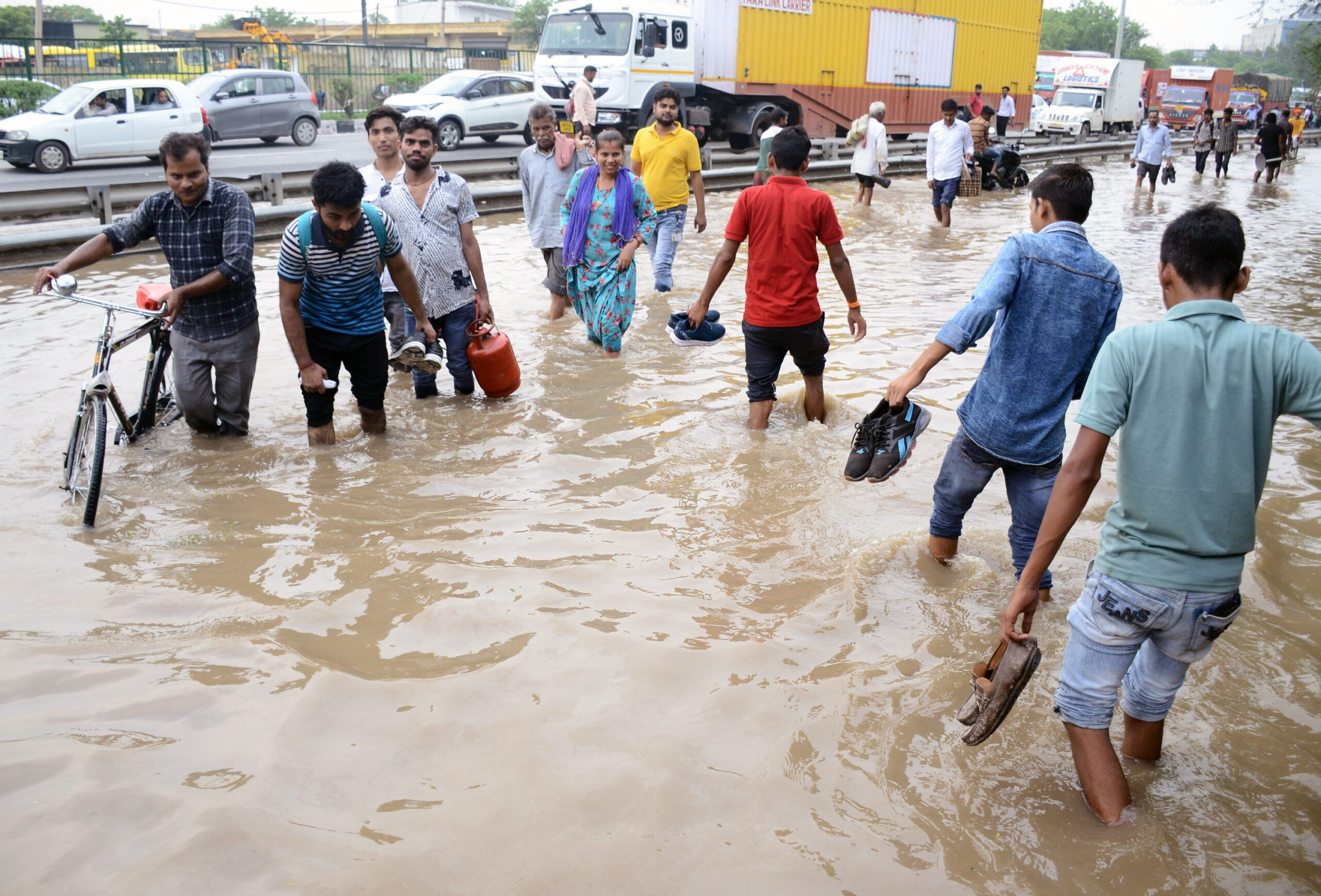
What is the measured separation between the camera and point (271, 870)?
2.53 meters

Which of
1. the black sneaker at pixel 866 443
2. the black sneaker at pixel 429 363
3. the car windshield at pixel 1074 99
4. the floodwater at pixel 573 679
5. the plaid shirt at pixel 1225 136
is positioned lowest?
the floodwater at pixel 573 679

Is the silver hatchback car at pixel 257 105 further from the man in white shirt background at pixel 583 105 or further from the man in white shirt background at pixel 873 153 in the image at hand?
the man in white shirt background at pixel 873 153

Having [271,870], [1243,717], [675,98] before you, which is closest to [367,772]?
[271,870]

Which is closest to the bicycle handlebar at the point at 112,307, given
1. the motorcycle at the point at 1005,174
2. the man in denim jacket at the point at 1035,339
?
the man in denim jacket at the point at 1035,339

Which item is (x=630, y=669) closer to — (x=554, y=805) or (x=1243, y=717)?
(x=554, y=805)

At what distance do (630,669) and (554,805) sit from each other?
745 millimetres

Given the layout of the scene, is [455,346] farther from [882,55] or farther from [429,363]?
[882,55]

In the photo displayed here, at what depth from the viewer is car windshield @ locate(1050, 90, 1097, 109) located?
114 feet

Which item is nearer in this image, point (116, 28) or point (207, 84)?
point (207, 84)

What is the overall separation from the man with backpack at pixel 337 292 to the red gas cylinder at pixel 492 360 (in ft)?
1.61

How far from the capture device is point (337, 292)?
205 inches

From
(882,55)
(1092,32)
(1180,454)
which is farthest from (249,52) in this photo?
(1092,32)

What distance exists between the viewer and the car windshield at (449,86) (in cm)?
2144

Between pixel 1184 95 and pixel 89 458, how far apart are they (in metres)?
51.8
